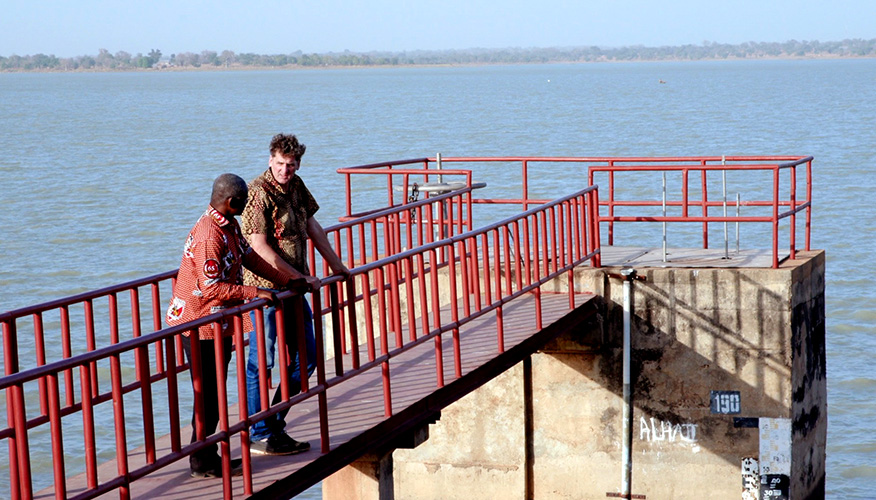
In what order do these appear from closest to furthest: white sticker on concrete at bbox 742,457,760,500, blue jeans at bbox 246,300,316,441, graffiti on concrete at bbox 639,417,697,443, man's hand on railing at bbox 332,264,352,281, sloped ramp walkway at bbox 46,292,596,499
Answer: sloped ramp walkway at bbox 46,292,596,499, blue jeans at bbox 246,300,316,441, man's hand on railing at bbox 332,264,352,281, white sticker on concrete at bbox 742,457,760,500, graffiti on concrete at bbox 639,417,697,443

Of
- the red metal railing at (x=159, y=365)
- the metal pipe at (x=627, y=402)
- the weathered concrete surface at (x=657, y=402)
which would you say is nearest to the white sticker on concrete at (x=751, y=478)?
the weathered concrete surface at (x=657, y=402)

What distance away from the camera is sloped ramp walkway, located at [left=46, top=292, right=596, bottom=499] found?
20.8ft

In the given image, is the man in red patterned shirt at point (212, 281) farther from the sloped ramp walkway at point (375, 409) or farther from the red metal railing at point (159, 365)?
the sloped ramp walkway at point (375, 409)

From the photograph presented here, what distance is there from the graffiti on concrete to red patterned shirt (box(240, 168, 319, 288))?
4.73 metres

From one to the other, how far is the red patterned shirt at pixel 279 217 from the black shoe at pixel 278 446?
81 cm

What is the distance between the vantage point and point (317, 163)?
45.4 meters

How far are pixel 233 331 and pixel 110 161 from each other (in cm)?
4432

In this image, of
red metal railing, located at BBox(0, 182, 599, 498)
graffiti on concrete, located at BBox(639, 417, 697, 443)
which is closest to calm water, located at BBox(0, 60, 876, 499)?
graffiti on concrete, located at BBox(639, 417, 697, 443)

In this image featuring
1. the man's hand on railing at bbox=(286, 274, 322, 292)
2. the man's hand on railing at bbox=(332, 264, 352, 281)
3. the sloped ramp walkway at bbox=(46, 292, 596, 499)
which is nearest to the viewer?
the sloped ramp walkway at bbox=(46, 292, 596, 499)

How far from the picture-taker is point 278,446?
6742mm

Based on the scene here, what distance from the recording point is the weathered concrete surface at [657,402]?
10.6 metres

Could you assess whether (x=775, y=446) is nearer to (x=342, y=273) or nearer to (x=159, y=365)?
(x=342, y=273)

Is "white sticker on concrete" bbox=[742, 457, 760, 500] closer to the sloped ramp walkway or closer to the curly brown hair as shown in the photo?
the sloped ramp walkway

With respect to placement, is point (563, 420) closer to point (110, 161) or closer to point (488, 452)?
point (488, 452)
